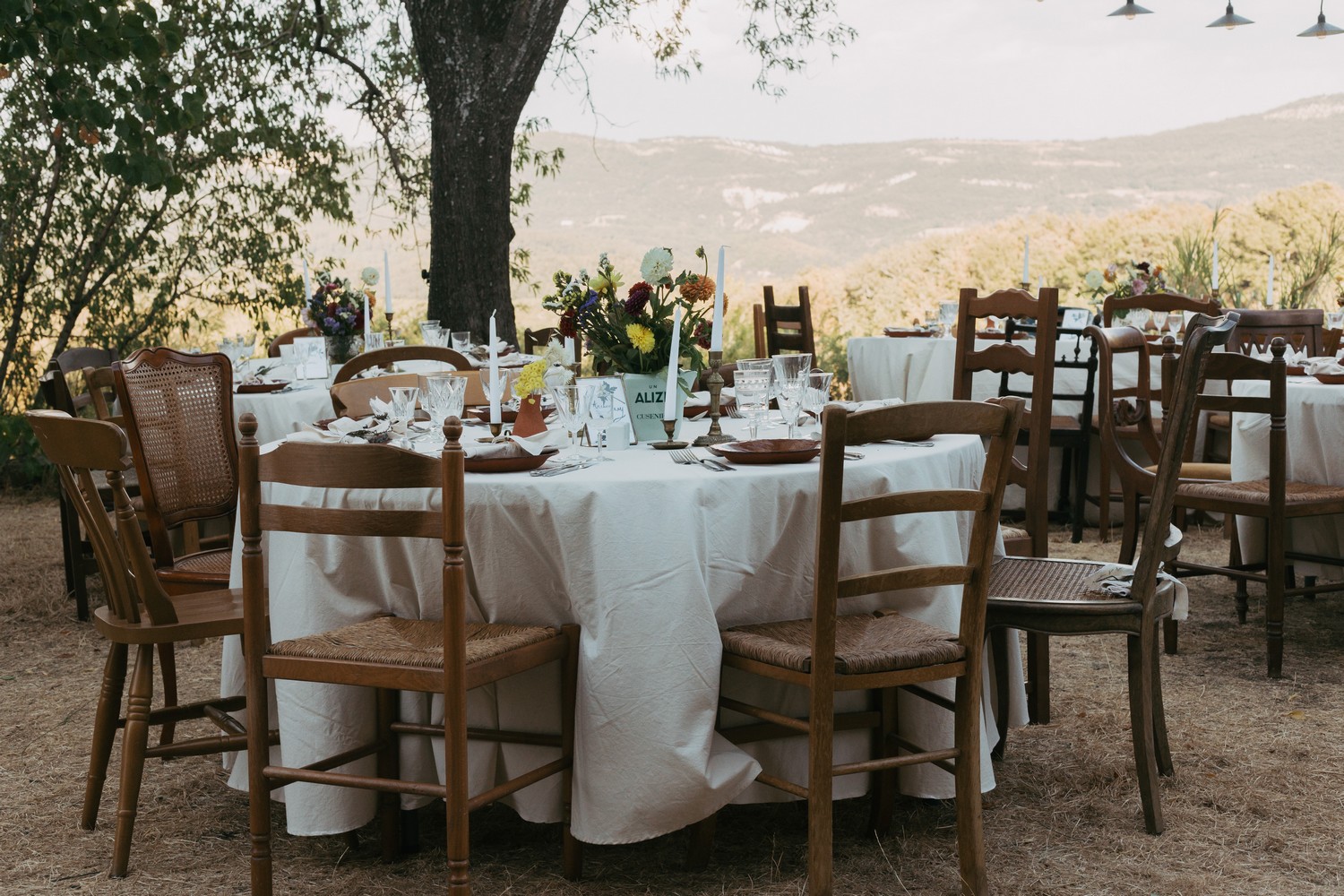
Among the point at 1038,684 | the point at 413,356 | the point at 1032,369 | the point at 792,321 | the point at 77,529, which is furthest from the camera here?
the point at 792,321

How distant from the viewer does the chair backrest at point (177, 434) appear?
3.28 metres

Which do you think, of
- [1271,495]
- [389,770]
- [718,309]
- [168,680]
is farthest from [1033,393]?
[168,680]

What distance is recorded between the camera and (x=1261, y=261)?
12.5 m

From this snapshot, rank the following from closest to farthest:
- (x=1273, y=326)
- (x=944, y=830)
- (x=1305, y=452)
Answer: (x=944, y=830)
(x=1305, y=452)
(x=1273, y=326)

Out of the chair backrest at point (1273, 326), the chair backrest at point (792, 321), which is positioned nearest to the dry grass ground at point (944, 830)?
the chair backrest at point (1273, 326)

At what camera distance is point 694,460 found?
2.49m

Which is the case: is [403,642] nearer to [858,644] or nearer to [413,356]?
[858,644]

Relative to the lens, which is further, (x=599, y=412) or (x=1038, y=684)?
(x=1038, y=684)

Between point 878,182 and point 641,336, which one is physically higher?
point 878,182

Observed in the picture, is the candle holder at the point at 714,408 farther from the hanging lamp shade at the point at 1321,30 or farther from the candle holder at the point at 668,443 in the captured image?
the hanging lamp shade at the point at 1321,30

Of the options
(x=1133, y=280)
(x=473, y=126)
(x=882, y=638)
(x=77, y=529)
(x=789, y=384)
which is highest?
(x=473, y=126)

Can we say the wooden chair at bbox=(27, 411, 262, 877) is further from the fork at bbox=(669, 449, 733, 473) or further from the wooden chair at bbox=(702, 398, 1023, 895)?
the wooden chair at bbox=(702, 398, 1023, 895)

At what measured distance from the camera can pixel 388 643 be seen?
2.27m

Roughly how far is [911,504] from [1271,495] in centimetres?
207
